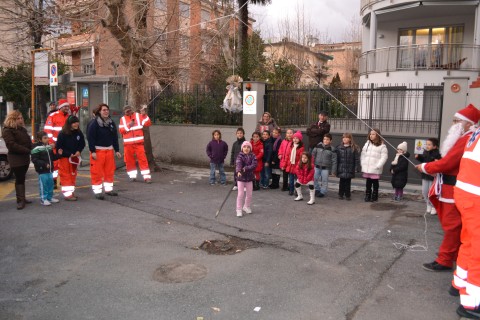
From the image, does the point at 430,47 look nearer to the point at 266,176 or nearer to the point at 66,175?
the point at 266,176

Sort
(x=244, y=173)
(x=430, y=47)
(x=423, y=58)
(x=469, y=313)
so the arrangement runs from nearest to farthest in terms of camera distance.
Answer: (x=469, y=313) < (x=244, y=173) < (x=430, y=47) < (x=423, y=58)

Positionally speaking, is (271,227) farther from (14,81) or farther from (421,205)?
(14,81)

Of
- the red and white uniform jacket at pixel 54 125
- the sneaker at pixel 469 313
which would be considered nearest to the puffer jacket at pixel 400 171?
the sneaker at pixel 469 313

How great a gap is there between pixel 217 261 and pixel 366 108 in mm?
8048

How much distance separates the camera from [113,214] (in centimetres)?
769

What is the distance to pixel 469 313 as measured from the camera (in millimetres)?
3902

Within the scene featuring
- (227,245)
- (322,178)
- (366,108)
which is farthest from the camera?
(366,108)

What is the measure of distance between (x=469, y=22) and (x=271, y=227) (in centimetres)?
1686

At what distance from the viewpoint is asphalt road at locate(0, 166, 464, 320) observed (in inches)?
163

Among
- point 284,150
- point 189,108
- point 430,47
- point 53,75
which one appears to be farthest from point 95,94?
point 430,47

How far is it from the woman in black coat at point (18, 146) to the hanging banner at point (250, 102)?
6294mm

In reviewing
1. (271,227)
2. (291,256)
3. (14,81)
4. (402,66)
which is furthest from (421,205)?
(14,81)

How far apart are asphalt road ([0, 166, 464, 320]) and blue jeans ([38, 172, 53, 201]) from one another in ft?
1.21

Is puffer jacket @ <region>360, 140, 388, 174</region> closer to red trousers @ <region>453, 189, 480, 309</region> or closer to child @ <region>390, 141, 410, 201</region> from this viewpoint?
child @ <region>390, 141, 410, 201</region>
